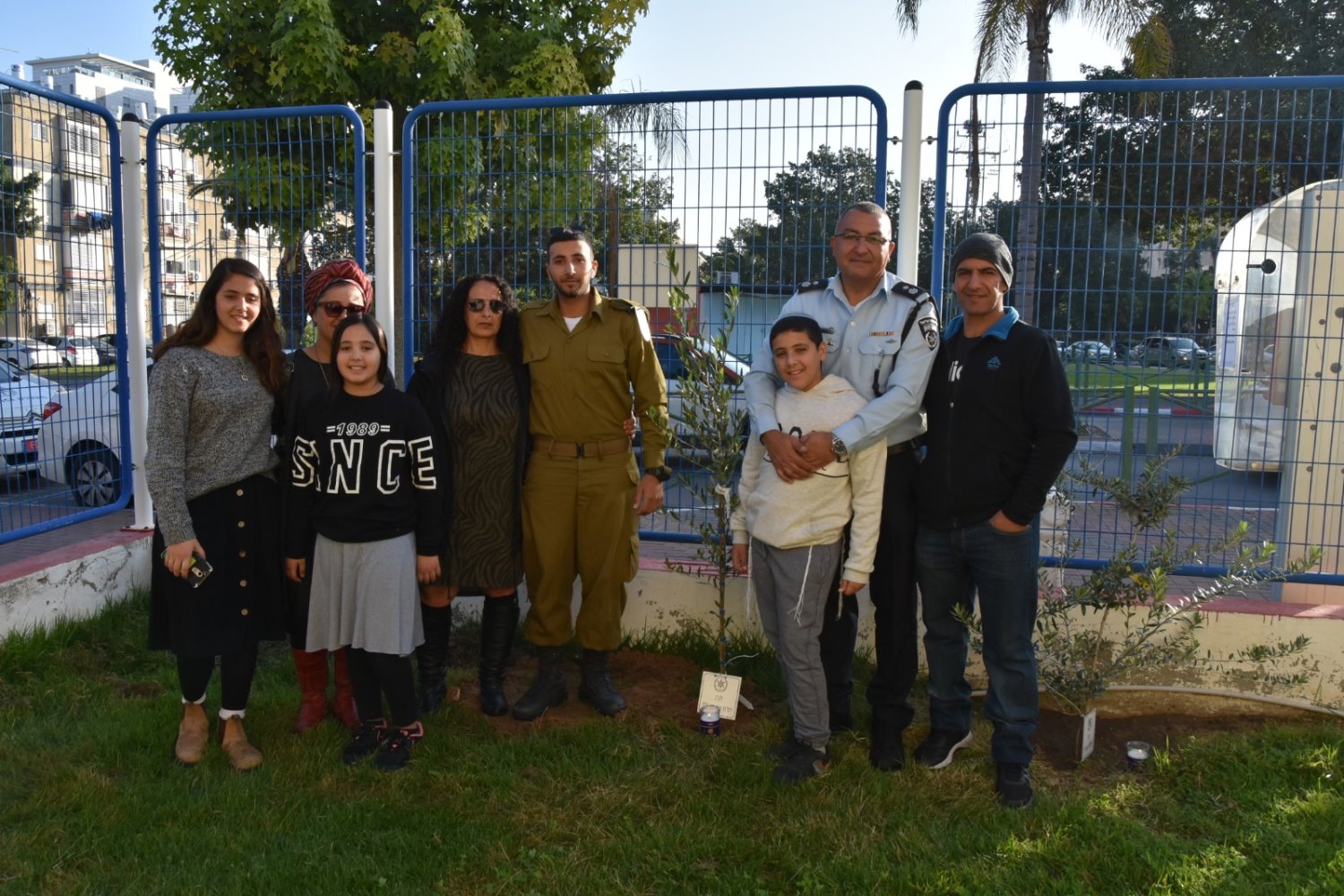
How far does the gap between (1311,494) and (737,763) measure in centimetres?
284

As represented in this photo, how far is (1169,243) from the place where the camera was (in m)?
4.19

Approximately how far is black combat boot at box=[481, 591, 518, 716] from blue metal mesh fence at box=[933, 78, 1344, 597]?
92.5 inches

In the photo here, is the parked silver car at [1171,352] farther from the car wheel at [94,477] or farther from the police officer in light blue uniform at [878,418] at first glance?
the car wheel at [94,477]

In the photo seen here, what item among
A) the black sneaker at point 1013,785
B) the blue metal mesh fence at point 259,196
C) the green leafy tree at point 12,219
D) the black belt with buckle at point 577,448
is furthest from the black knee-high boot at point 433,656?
the green leafy tree at point 12,219

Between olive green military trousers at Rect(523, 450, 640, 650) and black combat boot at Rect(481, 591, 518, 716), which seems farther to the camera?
black combat boot at Rect(481, 591, 518, 716)

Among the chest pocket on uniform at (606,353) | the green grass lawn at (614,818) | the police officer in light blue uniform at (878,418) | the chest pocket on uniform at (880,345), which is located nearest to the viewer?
the green grass lawn at (614,818)

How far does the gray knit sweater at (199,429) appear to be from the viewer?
352 centimetres

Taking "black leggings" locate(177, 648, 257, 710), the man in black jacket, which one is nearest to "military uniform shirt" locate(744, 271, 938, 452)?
the man in black jacket

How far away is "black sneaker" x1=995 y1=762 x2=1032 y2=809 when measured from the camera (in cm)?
342

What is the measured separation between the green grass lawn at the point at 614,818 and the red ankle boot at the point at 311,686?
8 centimetres

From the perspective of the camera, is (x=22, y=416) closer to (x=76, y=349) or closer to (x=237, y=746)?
(x=76, y=349)

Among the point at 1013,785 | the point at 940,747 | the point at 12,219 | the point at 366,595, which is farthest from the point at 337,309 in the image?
the point at 1013,785

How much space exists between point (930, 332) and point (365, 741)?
2.58 meters

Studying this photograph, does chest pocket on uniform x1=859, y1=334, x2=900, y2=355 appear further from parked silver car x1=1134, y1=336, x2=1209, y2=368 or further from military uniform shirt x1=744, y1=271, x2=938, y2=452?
parked silver car x1=1134, y1=336, x2=1209, y2=368
